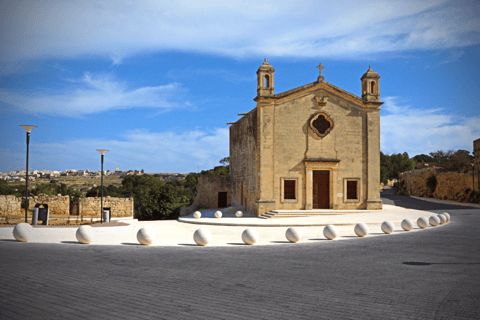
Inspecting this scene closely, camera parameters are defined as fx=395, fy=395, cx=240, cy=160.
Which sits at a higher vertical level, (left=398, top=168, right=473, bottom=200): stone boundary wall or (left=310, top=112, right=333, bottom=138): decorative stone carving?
(left=310, top=112, right=333, bottom=138): decorative stone carving

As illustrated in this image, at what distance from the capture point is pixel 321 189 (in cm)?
2848

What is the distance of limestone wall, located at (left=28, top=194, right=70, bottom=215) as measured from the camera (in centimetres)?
3144

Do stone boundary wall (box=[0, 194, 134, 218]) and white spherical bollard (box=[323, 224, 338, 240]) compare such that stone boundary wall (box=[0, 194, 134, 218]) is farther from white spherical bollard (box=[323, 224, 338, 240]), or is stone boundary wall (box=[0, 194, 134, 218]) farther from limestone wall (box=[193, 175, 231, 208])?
white spherical bollard (box=[323, 224, 338, 240])

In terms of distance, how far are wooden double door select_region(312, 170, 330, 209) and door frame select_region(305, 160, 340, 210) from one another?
333 mm

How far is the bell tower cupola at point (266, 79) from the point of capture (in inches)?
1084

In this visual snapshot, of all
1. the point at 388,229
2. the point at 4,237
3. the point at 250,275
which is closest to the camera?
the point at 250,275

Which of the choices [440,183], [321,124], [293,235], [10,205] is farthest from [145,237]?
[440,183]

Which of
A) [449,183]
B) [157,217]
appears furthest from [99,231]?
[449,183]

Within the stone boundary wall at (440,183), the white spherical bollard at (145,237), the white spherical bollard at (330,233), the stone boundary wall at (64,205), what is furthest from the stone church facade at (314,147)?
the stone boundary wall at (440,183)

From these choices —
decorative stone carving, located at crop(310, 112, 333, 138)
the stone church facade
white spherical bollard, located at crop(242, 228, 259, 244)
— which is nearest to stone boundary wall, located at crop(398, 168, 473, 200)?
the stone church facade

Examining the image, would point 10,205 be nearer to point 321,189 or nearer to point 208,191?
point 208,191

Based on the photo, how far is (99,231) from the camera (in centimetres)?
1759

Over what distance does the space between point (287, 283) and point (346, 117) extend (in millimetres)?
22652

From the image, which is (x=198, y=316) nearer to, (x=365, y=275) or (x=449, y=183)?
(x=365, y=275)
